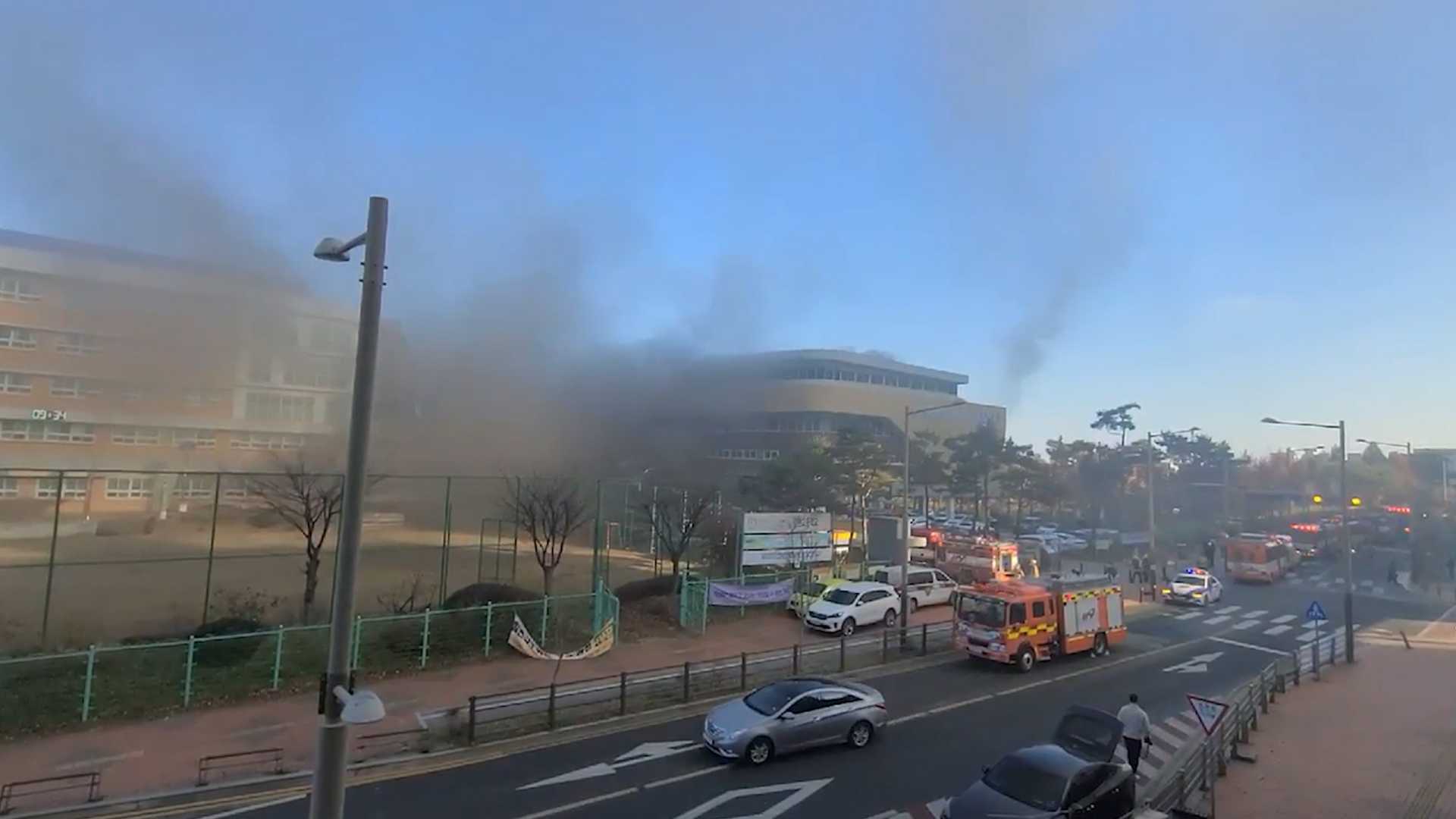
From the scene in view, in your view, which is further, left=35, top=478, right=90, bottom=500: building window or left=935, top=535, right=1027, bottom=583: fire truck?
left=935, top=535, right=1027, bottom=583: fire truck

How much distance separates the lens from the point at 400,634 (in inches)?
726

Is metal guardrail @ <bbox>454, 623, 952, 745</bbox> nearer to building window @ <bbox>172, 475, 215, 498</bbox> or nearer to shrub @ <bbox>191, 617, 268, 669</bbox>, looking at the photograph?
shrub @ <bbox>191, 617, 268, 669</bbox>

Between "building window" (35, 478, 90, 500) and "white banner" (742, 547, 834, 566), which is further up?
"building window" (35, 478, 90, 500)

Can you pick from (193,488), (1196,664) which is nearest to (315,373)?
(193,488)

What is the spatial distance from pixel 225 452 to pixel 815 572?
24853 mm

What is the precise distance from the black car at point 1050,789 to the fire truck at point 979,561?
2439 centimetres

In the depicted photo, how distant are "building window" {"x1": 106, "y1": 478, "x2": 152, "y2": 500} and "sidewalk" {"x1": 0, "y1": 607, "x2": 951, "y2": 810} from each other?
831 inches

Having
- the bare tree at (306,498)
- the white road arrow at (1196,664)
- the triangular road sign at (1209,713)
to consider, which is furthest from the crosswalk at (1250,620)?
the bare tree at (306,498)

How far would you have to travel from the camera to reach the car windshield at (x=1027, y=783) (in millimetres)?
8773

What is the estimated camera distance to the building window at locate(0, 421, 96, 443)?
29.6 meters

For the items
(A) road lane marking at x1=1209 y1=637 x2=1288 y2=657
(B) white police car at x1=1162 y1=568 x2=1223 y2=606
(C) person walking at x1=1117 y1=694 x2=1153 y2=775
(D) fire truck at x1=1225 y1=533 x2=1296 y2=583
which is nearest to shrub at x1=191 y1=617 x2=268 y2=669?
(C) person walking at x1=1117 y1=694 x2=1153 y2=775

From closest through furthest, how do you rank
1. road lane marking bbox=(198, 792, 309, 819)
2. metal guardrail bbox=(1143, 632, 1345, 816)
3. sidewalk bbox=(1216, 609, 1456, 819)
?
road lane marking bbox=(198, 792, 309, 819) → metal guardrail bbox=(1143, 632, 1345, 816) → sidewalk bbox=(1216, 609, 1456, 819)

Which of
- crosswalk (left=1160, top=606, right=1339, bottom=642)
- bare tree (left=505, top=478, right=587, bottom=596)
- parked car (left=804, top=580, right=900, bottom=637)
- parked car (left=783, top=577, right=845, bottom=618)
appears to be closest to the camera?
parked car (left=804, top=580, right=900, bottom=637)

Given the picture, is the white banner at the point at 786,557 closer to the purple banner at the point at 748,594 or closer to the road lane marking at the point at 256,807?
the purple banner at the point at 748,594
